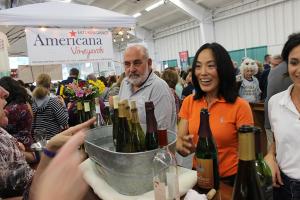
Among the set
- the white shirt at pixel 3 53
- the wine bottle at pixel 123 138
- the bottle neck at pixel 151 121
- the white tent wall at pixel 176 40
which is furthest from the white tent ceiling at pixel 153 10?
the bottle neck at pixel 151 121

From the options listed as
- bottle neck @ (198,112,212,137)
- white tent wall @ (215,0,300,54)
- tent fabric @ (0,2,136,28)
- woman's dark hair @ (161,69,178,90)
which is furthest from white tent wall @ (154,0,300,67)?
bottle neck @ (198,112,212,137)

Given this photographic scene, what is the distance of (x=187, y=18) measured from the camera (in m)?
13.3

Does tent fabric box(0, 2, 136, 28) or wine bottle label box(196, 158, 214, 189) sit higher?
tent fabric box(0, 2, 136, 28)

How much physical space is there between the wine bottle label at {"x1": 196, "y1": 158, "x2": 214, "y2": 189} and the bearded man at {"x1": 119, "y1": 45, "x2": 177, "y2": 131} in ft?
3.44

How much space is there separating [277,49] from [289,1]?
1500 mm

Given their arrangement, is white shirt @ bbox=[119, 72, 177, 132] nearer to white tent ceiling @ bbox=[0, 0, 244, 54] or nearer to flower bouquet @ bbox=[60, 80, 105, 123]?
flower bouquet @ bbox=[60, 80, 105, 123]

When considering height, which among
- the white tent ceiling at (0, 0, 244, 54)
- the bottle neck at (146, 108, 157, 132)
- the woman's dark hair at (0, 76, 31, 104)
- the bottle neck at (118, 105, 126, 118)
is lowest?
the bottle neck at (146, 108, 157, 132)

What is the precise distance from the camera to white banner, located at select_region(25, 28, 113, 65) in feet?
9.36

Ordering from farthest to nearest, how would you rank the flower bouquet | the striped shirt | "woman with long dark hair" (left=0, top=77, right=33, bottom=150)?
the striped shirt
"woman with long dark hair" (left=0, top=77, right=33, bottom=150)
the flower bouquet

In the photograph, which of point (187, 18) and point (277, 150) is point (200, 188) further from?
point (187, 18)

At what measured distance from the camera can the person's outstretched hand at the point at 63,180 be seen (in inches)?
23.7

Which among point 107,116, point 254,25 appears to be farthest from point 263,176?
point 254,25

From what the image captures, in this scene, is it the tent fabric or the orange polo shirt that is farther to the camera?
the tent fabric

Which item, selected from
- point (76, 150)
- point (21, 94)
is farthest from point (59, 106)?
point (76, 150)
